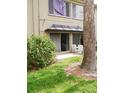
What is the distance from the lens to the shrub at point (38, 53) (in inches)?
414

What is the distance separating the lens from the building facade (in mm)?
14295

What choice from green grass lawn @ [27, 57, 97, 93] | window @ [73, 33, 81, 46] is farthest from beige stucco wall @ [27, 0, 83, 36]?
green grass lawn @ [27, 57, 97, 93]

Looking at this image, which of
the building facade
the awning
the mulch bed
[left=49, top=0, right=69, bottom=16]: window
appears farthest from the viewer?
[left=49, top=0, right=69, bottom=16]: window

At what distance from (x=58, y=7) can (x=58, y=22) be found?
1005mm

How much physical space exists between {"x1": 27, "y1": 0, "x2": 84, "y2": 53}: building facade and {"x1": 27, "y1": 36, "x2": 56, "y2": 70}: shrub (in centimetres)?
271

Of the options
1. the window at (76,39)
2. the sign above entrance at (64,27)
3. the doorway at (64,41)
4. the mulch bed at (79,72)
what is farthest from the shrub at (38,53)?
the window at (76,39)

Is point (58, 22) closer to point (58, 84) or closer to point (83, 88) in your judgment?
point (58, 84)

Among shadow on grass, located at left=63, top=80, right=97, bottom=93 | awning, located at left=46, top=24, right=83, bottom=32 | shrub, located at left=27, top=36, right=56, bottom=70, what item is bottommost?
shadow on grass, located at left=63, top=80, right=97, bottom=93

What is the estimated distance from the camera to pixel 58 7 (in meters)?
16.7

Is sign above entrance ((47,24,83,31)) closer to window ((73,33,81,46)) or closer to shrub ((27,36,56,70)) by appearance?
window ((73,33,81,46))

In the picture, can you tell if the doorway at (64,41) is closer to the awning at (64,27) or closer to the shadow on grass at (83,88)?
the awning at (64,27)

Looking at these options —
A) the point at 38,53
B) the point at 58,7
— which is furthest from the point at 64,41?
the point at 38,53

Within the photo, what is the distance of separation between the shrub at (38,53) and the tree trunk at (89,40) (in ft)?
6.24
